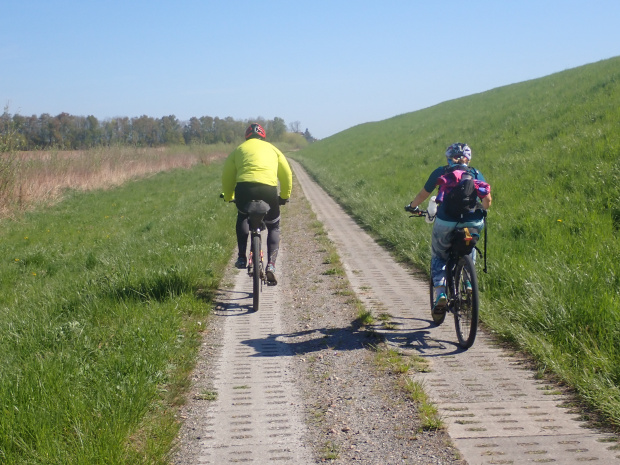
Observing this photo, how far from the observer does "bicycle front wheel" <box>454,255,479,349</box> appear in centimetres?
445

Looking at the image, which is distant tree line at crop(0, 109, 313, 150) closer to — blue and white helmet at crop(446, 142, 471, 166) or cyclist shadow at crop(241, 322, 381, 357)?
cyclist shadow at crop(241, 322, 381, 357)

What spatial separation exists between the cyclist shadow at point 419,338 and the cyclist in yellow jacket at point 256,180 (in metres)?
1.80

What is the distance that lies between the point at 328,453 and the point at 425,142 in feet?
81.3

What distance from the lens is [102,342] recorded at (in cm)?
459

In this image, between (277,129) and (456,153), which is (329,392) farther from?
(277,129)

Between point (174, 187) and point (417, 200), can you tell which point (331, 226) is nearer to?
point (417, 200)

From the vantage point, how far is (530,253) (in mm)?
6758

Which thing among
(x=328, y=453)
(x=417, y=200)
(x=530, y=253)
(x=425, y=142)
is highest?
(x=425, y=142)

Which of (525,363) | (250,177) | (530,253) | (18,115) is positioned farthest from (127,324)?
(18,115)

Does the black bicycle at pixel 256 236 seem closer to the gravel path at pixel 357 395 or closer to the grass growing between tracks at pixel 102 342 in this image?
the gravel path at pixel 357 395

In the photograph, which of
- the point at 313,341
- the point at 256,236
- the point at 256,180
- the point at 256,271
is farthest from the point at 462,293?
the point at 256,180

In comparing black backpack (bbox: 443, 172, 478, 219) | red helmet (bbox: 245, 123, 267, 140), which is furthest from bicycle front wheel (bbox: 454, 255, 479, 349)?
red helmet (bbox: 245, 123, 267, 140)

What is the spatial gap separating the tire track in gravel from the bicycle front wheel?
13cm

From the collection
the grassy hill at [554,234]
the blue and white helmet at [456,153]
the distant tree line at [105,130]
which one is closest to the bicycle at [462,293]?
the grassy hill at [554,234]
